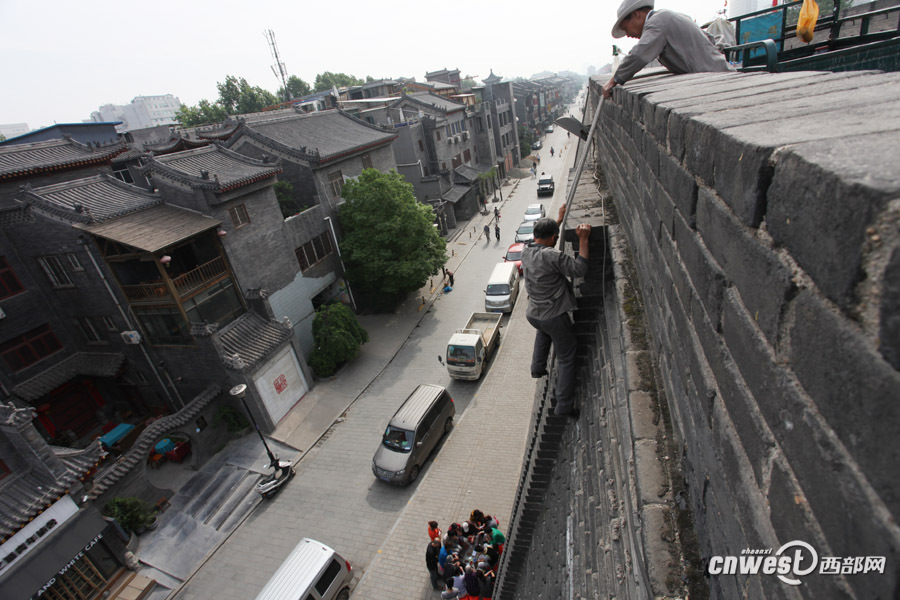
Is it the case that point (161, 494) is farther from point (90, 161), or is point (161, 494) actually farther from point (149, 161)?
point (90, 161)

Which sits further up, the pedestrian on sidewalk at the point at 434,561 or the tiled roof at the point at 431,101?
the tiled roof at the point at 431,101

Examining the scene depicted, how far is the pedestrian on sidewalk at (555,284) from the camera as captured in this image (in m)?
4.41

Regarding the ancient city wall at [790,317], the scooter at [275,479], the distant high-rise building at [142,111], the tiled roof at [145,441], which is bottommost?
the scooter at [275,479]

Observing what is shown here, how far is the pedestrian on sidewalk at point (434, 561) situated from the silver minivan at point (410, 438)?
271 cm

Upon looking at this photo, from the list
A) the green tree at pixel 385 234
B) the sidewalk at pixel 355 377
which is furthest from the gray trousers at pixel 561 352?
the green tree at pixel 385 234

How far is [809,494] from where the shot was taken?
3.54 ft

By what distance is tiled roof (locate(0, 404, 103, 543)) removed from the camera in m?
9.41

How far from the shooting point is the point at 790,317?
3.68ft

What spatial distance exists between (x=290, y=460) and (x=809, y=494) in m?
15.0

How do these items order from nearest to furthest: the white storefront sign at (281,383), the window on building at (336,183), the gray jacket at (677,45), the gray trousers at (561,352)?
the gray jacket at (677,45) < the gray trousers at (561,352) < the white storefront sign at (281,383) < the window on building at (336,183)

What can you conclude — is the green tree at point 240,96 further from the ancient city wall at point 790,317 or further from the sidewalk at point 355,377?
the ancient city wall at point 790,317

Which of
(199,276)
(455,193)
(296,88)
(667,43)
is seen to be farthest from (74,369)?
(296,88)

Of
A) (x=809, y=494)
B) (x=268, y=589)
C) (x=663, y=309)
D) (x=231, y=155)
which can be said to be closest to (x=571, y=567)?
(x=663, y=309)

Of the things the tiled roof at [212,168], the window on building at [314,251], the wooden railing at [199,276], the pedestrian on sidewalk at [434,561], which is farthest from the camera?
the window on building at [314,251]
